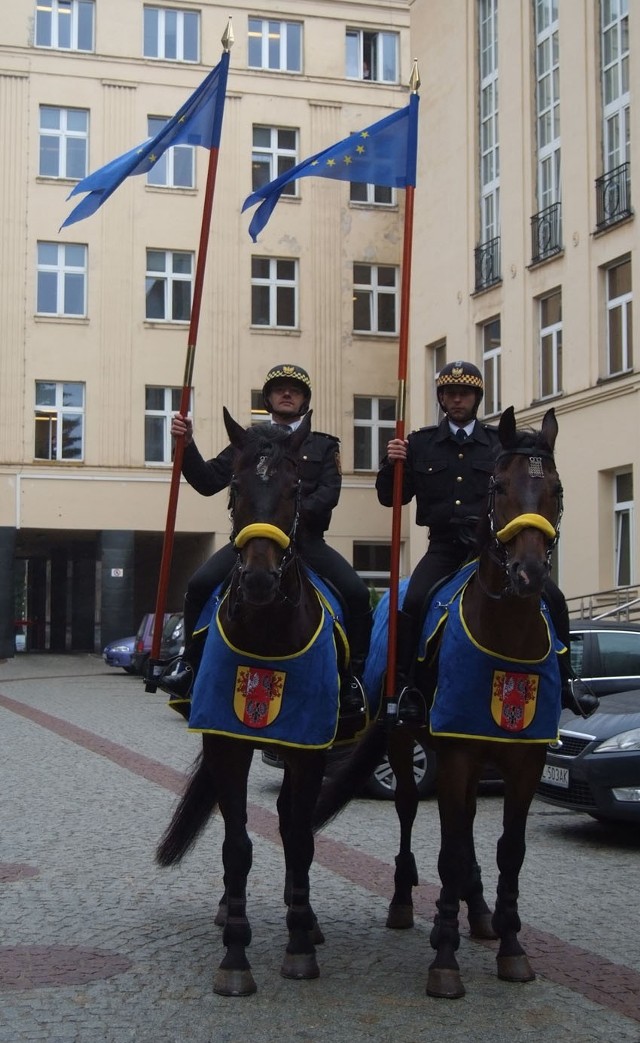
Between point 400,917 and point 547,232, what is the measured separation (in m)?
25.4

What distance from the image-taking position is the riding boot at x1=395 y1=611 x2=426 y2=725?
22.8ft

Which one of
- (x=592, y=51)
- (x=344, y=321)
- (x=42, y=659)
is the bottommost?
(x=42, y=659)

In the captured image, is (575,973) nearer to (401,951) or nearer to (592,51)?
(401,951)

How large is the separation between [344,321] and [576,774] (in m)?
32.5

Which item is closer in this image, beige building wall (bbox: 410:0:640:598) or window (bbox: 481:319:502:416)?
beige building wall (bbox: 410:0:640:598)

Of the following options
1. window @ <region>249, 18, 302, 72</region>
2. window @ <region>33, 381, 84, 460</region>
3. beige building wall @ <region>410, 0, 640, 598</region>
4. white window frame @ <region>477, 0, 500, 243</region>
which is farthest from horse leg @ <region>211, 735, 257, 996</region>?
window @ <region>249, 18, 302, 72</region>

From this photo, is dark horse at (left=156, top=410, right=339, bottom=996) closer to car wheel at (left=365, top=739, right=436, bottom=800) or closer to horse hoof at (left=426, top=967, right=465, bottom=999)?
horse hoof at (left=426, top=967, right=465, bottom=999)

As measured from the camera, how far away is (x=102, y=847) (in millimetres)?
9672

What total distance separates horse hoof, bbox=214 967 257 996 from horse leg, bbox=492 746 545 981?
1.14 m

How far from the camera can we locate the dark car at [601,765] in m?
10.3

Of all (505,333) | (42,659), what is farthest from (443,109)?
(42,659)

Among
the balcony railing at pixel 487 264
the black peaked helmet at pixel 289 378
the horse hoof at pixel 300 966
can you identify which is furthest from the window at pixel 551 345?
the horse hoof at pixel 300 966

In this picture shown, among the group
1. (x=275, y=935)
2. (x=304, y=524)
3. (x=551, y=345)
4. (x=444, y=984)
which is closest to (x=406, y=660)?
(x=304, y=524)

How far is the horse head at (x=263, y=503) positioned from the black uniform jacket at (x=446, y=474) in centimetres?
118
